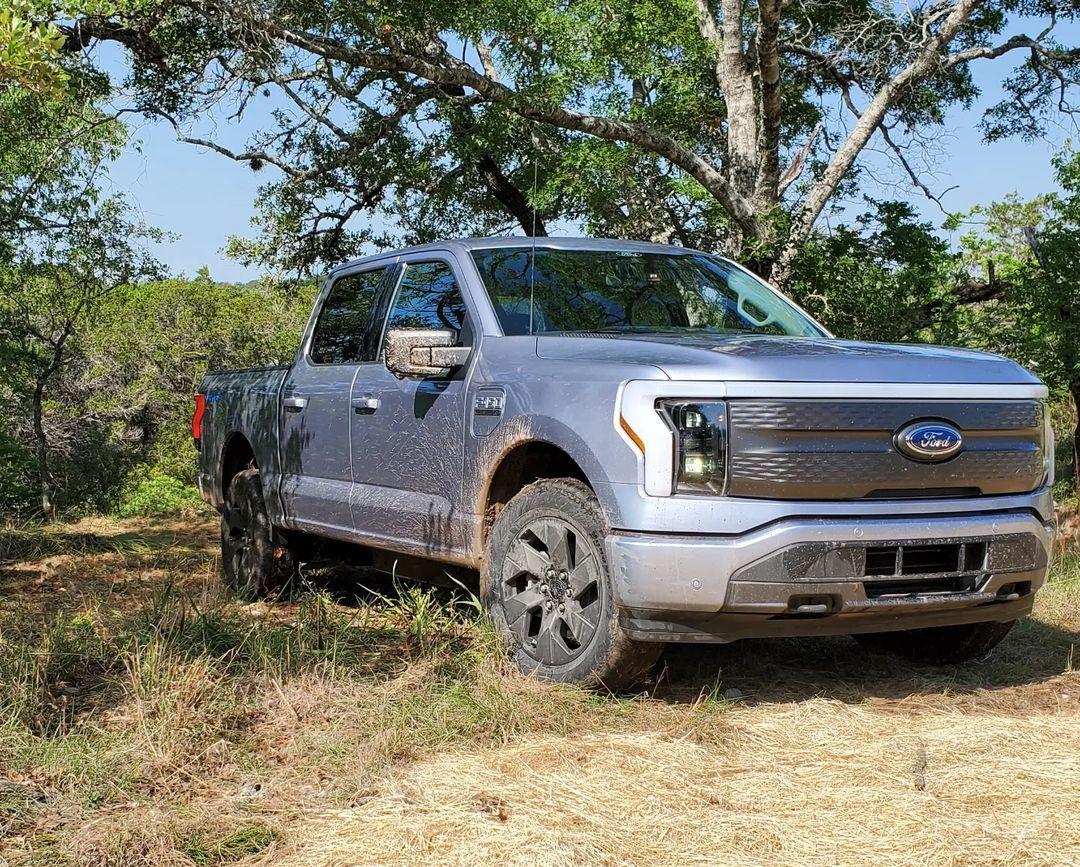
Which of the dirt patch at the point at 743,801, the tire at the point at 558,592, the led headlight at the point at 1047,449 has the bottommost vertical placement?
the dirt patch at the point at 743,801

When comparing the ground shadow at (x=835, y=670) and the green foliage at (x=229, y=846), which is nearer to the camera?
the green foliage at (x=229, y=846)

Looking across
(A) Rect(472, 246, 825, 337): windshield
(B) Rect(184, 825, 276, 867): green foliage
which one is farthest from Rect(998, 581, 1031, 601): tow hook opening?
(B) Rect(184, 825, 276, 867): green foliage

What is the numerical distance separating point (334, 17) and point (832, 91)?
8.88m

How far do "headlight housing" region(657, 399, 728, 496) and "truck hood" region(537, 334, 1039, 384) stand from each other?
112mm

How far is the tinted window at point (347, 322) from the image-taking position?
6.27 metres

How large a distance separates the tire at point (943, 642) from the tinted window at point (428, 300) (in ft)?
7.90

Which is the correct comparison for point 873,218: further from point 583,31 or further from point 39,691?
point 39,691

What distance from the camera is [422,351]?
16.5ft

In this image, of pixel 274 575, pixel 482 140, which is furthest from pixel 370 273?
pixel 482 140

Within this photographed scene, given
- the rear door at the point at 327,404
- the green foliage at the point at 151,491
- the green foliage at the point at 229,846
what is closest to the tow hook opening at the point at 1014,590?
the green foliage at the point at 229,846

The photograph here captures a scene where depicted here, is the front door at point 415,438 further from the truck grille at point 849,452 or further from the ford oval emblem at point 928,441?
the ford oval emblem at point 928,441

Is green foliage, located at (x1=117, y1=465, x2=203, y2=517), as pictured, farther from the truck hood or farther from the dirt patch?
the dirt patch

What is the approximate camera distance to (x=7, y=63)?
468 cm

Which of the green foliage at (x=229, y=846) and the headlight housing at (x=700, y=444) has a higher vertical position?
the headlight housing at (x=700, y=444)
